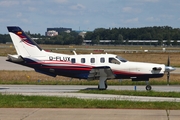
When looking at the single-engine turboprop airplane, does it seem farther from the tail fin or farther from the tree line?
the tree line

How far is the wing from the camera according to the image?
26.3 metres

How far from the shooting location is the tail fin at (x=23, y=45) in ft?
90.7

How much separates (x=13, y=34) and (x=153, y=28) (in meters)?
169

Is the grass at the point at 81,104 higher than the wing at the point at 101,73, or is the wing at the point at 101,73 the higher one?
the wing at the point at 101,73

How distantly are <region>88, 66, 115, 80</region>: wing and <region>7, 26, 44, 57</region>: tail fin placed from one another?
11.1 ft

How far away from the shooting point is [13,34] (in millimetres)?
28047
